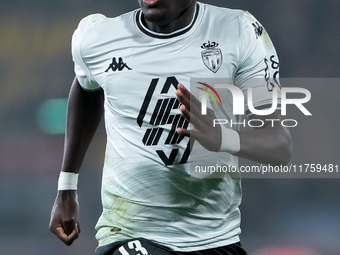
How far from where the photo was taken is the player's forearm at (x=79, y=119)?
12.3 ft

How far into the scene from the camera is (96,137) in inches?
288

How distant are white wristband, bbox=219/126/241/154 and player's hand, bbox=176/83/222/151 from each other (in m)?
0.10

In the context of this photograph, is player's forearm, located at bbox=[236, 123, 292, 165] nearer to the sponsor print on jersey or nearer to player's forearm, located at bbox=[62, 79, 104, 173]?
the sponsor print on jersey

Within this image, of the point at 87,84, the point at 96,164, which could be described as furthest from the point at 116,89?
the point at 96,164

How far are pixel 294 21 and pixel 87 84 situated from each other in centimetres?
398

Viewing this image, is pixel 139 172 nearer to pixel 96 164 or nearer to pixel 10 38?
pixel 96 164

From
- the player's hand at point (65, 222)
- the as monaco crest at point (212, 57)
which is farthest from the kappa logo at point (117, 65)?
the player's hand at point (65, 222)

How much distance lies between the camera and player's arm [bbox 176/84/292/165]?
2.94 m

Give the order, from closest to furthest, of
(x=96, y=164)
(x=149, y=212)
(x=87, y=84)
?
1. (x=149, y=212)
2. (x=87, y=84)
3. (x=96, y=164)

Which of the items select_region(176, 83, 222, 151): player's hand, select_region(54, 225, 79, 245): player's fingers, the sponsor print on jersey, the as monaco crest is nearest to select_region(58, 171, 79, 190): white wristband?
select_region(54, 225, 79, 245): player's fingers

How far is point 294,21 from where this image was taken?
24.0 ft

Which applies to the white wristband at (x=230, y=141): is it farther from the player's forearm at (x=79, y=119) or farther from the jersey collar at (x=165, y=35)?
the player's forearm at (x=79, y=119)

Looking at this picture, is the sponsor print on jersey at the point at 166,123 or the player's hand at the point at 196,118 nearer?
the player's hand at the point at 196,118

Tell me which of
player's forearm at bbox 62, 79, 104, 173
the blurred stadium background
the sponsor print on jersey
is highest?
the sponsor print on jersey
